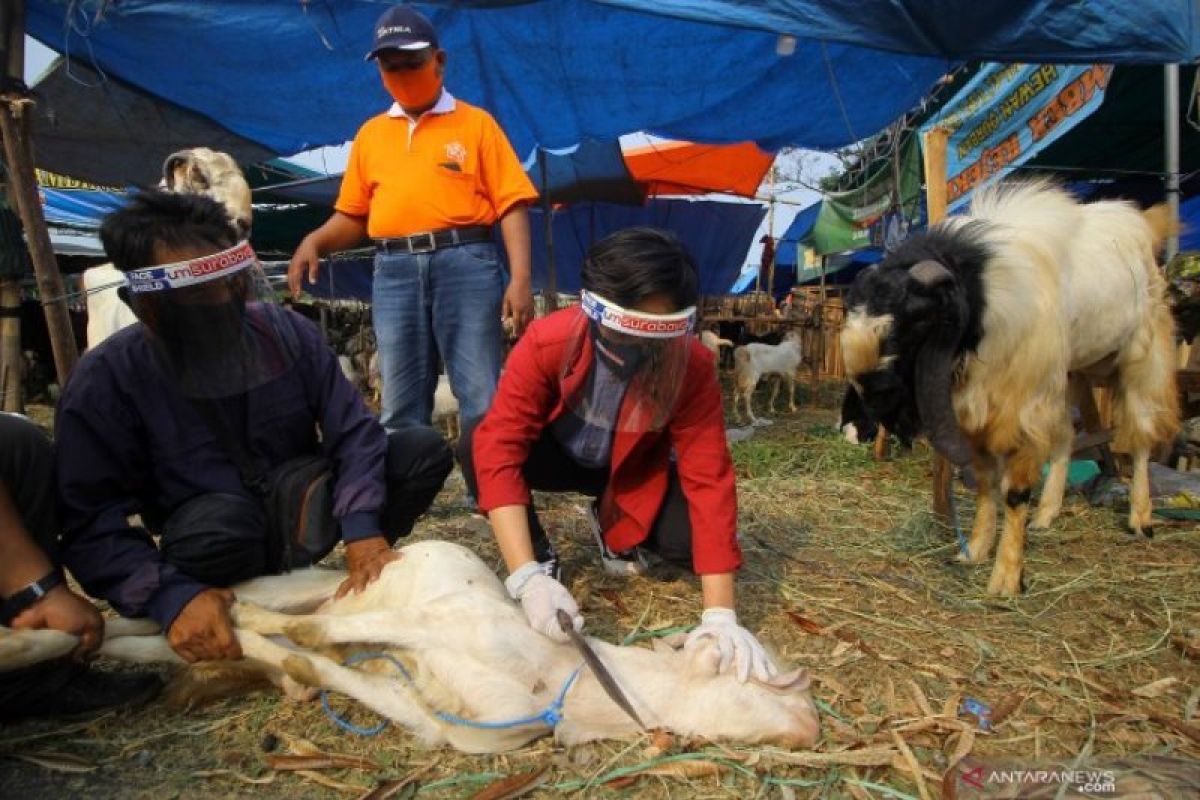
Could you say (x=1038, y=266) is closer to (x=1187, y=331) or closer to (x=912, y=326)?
(x=912, y=326)

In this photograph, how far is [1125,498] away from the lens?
3883 millimetres

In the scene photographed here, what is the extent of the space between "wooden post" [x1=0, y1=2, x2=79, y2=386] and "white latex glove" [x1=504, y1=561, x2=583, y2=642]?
98.1 inches

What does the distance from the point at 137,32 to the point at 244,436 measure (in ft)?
10.8

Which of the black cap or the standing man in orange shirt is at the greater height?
the black cap

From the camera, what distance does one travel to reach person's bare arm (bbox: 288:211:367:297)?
2.94 metres

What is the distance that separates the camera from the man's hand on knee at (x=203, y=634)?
5.41ft

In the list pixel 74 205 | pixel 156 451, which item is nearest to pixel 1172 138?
pixel 156 451

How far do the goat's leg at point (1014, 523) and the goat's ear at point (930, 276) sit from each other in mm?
791

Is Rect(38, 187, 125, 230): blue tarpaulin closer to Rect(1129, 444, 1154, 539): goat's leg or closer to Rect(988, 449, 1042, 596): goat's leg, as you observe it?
Rect(988, 449, 1042, 596): goat's leg

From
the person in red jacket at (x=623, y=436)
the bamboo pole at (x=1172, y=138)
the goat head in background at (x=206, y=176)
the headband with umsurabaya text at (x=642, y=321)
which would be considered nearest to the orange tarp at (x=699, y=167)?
the bamboo pole at (x=1172, y=138)

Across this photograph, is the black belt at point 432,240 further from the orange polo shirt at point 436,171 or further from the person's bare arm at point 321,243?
the person's bare arm at point 321,243

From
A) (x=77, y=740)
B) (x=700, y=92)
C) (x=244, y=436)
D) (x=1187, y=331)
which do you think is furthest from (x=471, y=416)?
(x=1187, y=331)

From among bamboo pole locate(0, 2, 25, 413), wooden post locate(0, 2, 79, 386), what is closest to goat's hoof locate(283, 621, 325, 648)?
wooden post locate(0, 2, 79, 386)

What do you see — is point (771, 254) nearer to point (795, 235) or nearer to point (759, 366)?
point (795, 235)
